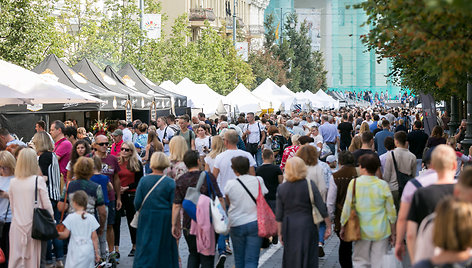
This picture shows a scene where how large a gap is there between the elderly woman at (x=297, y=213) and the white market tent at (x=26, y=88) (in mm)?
5006

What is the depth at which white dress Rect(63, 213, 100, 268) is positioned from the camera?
27.8 feet

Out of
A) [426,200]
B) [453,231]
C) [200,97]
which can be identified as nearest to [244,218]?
[426,200]

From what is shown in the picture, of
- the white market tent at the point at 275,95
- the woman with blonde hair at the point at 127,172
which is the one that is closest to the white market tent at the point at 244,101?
the white market tent at the point at 275,95

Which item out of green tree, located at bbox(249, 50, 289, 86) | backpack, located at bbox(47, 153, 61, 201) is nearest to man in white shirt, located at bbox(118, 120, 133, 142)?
backpack, located at bbox(47, 153, 61, 201)

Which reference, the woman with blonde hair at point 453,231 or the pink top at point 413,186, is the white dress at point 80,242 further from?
the woman with blonde hair at point 453,231

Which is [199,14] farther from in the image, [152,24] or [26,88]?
[26,88]

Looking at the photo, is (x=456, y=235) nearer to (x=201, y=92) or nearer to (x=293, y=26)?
(x=201, y=92)

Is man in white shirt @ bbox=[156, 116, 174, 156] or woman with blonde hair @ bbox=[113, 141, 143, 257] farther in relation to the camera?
man in white shirt @ bbox=[156, 116, 174, 156]

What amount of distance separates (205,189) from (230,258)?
2.76 metres

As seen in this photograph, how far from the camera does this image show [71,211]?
913cm

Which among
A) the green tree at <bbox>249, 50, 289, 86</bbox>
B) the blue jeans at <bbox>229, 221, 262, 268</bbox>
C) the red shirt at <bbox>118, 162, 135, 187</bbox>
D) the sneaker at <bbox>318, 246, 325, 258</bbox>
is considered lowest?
the sneaker at <bbox>318, 246, 325, 258</bbox>

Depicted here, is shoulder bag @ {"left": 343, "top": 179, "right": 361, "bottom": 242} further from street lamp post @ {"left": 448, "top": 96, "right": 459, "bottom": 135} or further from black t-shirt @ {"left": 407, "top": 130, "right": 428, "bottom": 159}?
street lamp post @ {"left": 448, "top": 96, "right": 459, "bottom": 135}

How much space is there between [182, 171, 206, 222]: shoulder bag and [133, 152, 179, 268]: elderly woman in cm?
32

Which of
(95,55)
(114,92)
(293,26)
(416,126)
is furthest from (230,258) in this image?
(293,26)
